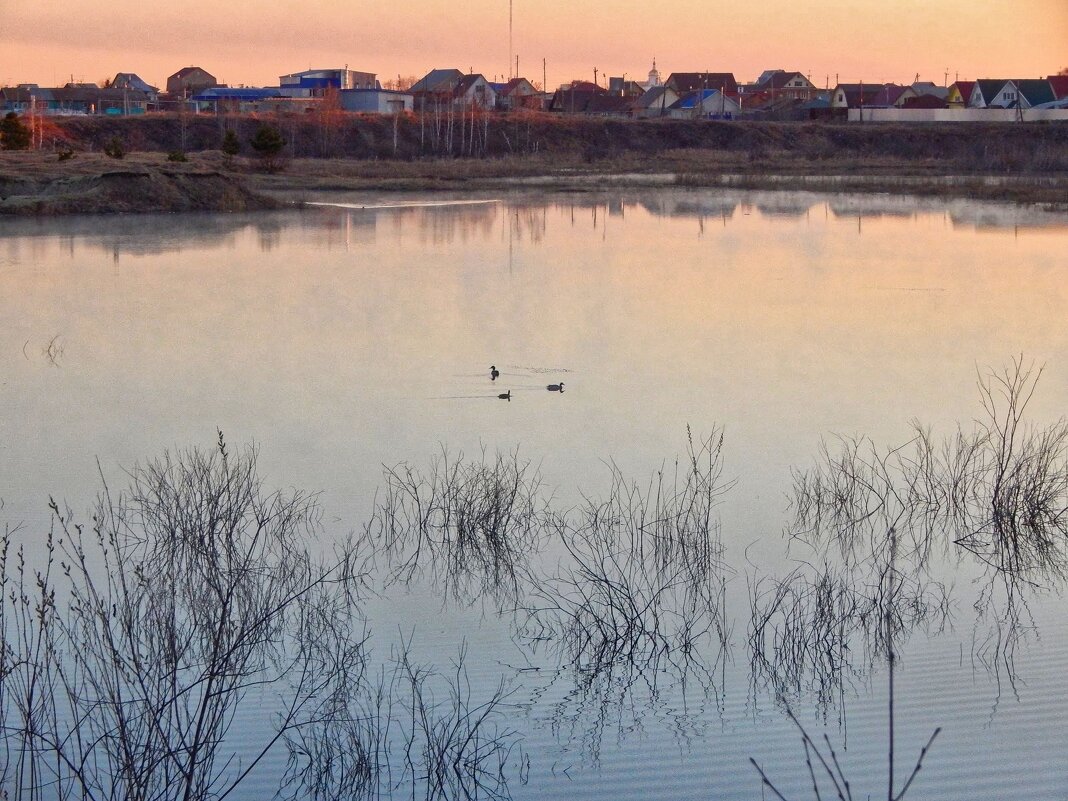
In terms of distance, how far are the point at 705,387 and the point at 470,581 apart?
3.61 meters

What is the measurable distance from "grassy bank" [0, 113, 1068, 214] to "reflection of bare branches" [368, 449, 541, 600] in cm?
1663

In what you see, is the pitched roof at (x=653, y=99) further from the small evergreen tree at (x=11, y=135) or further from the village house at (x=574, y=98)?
the small evergreen tree at (x=11, y=135)

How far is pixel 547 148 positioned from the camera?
50.6 meters

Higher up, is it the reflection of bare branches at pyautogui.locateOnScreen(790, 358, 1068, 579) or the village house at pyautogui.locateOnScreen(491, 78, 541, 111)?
the village house at pyautogui.locateOnScreen(491, 78, 541, 111)

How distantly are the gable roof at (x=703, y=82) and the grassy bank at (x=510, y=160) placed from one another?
1496 centimetres

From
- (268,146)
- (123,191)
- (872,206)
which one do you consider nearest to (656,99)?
(268,146)

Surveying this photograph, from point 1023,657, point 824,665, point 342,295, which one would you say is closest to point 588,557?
point 824,665

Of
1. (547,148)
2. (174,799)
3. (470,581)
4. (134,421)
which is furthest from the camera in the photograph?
(547,148)

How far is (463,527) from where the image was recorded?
546cm

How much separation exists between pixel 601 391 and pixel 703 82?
64527 millimetres

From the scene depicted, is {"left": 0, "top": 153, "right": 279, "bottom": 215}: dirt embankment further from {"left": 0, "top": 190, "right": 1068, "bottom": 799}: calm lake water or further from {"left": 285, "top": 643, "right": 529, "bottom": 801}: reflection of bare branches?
{"left": 285, "top": 643, "right": 529, "bottom": 801}: reflection of bare branches

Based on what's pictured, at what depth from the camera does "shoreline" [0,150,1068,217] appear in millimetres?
21734

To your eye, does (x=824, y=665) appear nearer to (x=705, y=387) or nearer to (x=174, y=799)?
(x=174, y=799)

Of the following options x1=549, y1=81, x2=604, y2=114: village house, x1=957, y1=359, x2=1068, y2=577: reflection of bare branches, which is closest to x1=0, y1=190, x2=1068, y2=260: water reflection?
x1=957, y1=359, x2=1068, y2=577: reflection of bare branches
